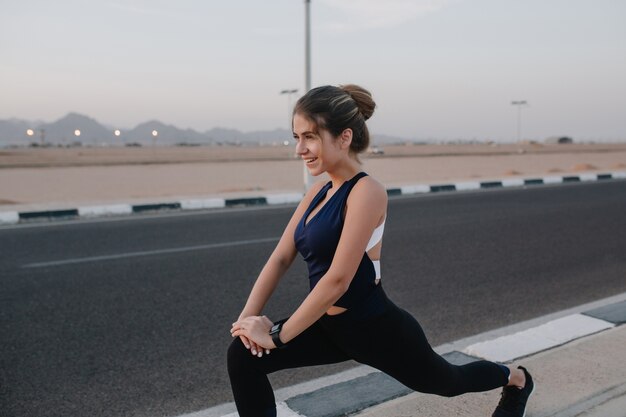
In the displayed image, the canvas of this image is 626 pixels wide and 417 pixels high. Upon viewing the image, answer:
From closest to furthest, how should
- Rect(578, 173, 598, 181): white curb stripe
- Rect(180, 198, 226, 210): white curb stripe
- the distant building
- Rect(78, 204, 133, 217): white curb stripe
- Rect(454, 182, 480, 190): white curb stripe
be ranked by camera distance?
1. Rect(78, 204, 133, 217): white curb stripe
2. Rect(180, 198, 226, 210): white curb stripe
3. Rect(454, 182, 480, 190): white curb stripe
4. Rect(578, 173, 598, 181): white curb stripe
5. the distant building

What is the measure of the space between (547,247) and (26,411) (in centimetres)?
660

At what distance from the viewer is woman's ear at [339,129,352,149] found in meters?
2.05

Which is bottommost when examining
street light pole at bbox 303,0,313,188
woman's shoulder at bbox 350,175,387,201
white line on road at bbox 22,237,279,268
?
white line on road at bbox 22,237,279,268

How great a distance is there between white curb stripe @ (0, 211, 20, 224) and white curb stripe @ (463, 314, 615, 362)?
8823mm

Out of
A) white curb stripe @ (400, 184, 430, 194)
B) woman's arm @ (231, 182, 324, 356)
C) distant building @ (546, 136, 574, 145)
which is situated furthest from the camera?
distant building @ (546, 136, 574, 145)

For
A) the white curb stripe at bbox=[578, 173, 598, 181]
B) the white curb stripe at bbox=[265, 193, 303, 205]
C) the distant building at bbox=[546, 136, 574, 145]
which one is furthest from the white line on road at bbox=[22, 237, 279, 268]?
the distant building at bbox=[546, 136, 574, 145]

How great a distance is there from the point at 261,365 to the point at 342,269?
16.8 inches

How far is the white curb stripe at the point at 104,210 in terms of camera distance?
1122cm

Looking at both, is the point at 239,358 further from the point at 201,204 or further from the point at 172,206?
the point at 201,204

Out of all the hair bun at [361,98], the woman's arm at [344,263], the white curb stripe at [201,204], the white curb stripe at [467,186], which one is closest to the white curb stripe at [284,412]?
the woman's arm at [344,263]

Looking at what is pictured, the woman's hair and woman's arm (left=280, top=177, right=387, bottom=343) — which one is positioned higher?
the woman's hair

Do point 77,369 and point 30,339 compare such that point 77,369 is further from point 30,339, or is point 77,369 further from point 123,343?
point 30,339

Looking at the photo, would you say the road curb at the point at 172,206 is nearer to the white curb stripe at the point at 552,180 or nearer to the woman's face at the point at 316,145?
the white curb stripe at the point at 552,180

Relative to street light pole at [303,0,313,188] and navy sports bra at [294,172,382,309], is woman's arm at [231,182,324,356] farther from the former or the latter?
street light pole at [303,0,313,188]
